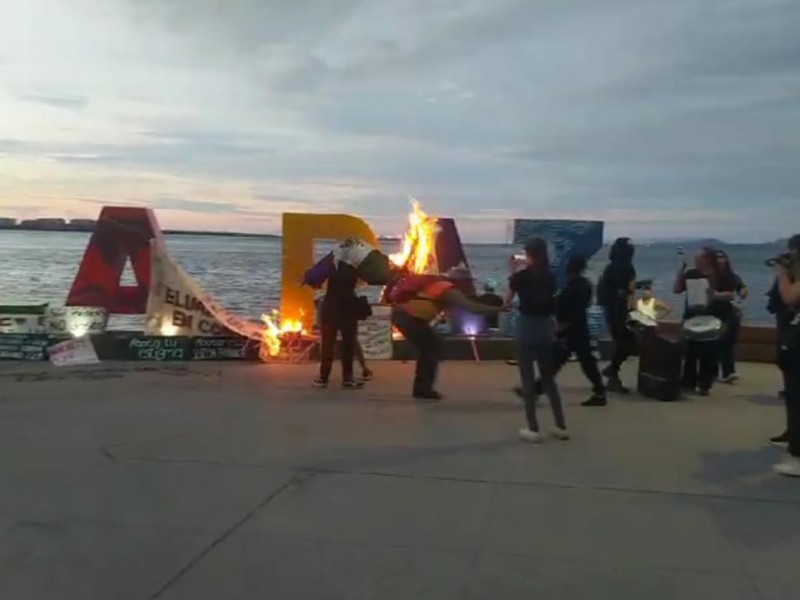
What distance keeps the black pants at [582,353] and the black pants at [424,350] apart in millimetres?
1276

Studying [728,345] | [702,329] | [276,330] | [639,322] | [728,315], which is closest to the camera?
[702,329]

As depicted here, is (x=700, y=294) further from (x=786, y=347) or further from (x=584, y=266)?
(x=786, y=347)

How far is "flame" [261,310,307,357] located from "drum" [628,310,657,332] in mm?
4557

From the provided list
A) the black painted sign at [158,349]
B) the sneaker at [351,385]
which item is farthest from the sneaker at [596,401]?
the black painted sign at [158,349]

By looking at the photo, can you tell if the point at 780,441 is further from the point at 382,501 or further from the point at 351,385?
the point at 351,385

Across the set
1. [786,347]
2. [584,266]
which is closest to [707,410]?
[584,266]

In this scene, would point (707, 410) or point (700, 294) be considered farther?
point (700, 294)

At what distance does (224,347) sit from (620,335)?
5396 millimetres

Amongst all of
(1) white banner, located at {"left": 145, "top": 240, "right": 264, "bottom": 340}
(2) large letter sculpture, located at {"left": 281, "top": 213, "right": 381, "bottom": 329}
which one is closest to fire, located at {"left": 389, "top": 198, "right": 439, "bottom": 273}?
(2) large letter sculpture, located at {"left": 281, "top": 213, "right": 381, "bottom": 329}

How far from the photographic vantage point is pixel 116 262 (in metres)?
13.9

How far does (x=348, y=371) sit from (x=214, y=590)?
649cm

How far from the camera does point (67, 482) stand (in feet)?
20.9

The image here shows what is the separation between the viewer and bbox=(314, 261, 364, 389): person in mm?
10930

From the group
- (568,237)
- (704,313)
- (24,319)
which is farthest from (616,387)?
(24,319)
